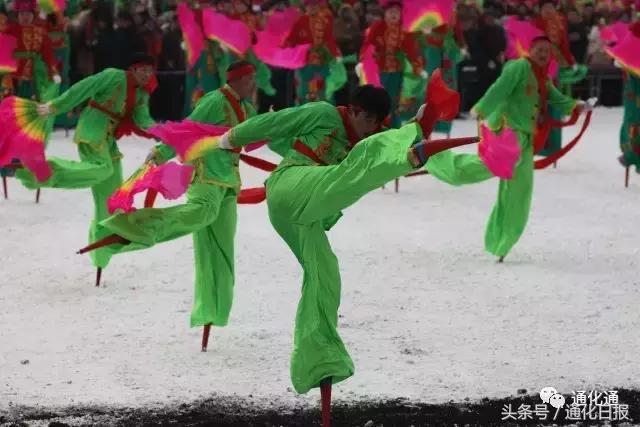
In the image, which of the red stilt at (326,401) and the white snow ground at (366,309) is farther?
the white snow ground at (366,309)

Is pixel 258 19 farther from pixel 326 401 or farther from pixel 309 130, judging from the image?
pixel 326 401

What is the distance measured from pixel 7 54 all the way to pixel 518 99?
5.84 m

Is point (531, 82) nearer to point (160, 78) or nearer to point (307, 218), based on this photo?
point (307, 218)

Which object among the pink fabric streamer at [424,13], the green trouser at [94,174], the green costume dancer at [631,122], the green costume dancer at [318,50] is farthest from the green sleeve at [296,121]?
the green costume dancer at [318,50]

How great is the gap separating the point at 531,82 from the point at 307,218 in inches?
169

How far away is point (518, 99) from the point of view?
31.2 feet

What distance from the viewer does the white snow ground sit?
6711 mm

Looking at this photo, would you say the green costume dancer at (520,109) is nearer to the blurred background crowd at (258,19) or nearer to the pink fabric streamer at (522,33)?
the pink fabric streamer at (522,33)

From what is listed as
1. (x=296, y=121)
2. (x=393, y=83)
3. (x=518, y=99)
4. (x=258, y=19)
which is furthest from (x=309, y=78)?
(x=296, y=121)

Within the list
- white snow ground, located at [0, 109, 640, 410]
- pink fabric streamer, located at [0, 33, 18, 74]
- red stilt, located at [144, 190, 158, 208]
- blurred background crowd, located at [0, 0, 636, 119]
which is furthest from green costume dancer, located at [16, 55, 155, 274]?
blurred background crowd, located at [0, 0, 636, 119]

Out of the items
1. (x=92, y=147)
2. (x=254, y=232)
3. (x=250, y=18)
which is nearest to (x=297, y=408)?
(x=92, y=147)

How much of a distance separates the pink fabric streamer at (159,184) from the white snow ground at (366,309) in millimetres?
949

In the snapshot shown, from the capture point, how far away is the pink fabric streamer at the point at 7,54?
1303 cm

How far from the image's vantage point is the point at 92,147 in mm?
8914
